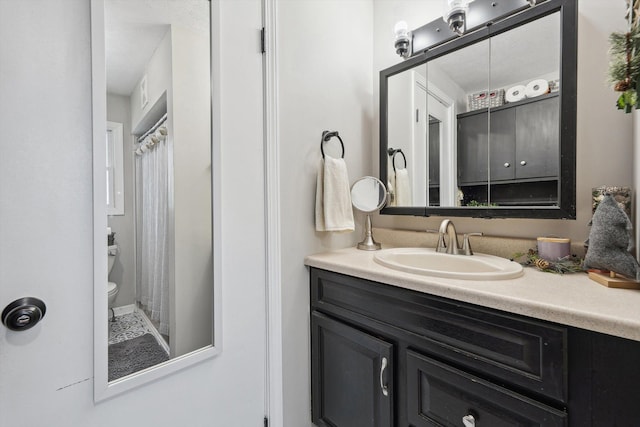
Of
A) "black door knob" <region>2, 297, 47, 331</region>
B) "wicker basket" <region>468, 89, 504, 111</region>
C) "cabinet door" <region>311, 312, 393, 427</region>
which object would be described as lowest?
"cabinet door" <region>311, 312, 393, 427</region>

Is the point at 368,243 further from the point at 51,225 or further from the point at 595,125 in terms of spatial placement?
the point at 51,225

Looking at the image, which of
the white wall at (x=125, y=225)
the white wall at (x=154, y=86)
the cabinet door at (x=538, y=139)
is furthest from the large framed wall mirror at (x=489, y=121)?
the white wall at (x=125, y=225)

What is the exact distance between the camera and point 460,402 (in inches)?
31.5

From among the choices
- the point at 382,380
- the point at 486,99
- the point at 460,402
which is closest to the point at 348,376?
the point at 382,380

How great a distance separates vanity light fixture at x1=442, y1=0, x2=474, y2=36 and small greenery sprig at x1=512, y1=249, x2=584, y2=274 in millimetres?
998

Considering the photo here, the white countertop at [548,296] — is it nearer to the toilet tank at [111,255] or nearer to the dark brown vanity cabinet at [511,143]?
the dark brown vanity cabinet at [511,143]

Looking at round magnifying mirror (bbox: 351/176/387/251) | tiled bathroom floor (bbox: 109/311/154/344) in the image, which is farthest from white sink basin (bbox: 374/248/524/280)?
tiled bathroom floor (bbox: 109/311/154/344)

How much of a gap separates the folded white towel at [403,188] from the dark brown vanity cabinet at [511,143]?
0.27m

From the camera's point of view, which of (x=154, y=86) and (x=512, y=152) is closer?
(x=154, y=86)

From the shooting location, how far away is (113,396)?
2.69 ft

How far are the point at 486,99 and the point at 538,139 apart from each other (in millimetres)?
270

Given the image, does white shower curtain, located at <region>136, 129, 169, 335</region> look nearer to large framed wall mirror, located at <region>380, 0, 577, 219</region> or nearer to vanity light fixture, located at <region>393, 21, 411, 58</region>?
large framed wall mirror, located at <region>380, 0, 577, 219</region>

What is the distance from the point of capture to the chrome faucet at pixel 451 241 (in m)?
→ 1.21

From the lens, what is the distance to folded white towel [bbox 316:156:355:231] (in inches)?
51.6
